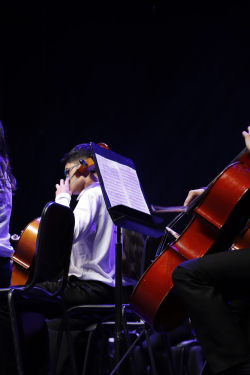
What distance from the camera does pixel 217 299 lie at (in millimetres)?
1187

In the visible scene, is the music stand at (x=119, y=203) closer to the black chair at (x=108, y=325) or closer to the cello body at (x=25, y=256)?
the black chair at (x=108, y=325)

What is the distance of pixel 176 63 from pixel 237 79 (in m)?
0.63

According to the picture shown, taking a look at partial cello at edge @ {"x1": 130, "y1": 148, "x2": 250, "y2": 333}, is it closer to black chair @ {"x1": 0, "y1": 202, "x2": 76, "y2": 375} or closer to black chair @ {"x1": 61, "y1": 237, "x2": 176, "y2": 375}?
black chair @ {"x1": 61, "y1": 237, "x2": 176, "y2": 375}

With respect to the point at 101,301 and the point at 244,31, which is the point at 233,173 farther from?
the point at 244,31

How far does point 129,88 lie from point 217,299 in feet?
10.3

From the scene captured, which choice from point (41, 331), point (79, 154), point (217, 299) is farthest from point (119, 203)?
point (79, 154)

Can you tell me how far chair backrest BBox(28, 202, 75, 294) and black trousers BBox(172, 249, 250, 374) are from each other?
52cm

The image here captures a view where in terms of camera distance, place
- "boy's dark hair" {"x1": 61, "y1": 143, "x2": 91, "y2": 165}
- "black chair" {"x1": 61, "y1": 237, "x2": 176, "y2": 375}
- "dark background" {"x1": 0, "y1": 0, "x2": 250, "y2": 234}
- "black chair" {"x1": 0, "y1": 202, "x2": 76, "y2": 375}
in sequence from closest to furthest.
Result: "black chair" {"x1": 0, "y1": 202, "x2": 76, "y2": 375}, "black chair" {"x1": 61, "y1": 237, "x2": 176, "y2": 375}, "boy's dark hair" {"x1": 61, "y1": 143, "x2": 91, "y2": 165}, "dark background" {"x1": 0, "y1": 0, "x2": 250, "y2": 234}

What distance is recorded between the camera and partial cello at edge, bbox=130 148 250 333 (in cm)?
144

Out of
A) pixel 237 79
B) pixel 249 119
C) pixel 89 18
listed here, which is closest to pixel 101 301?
pixel 249 119

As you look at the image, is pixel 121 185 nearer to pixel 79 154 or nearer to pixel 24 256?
pixel 24 256

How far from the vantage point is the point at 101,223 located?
2.13 meters

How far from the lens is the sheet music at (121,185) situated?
150 cm

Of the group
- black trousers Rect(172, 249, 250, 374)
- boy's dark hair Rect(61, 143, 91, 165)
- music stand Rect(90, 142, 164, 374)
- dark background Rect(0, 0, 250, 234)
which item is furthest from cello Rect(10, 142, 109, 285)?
dark background Rect(0, 0, 250, 234)
